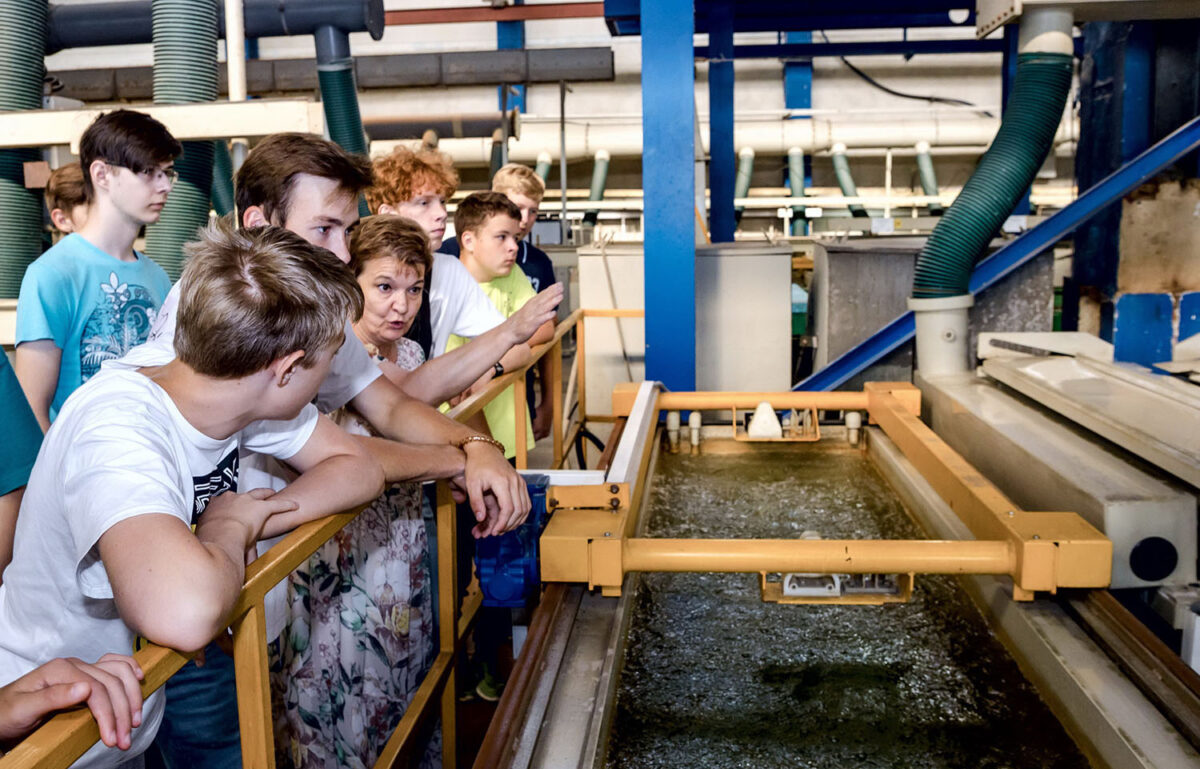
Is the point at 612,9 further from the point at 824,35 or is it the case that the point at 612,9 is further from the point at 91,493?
the point at 824,35

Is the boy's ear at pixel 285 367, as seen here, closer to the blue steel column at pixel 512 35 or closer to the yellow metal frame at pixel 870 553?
the yellow metal frame at pixel 870 553

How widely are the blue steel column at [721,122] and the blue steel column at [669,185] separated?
2.22 metres

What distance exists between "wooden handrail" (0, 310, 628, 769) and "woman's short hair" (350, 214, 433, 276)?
1.30 ft

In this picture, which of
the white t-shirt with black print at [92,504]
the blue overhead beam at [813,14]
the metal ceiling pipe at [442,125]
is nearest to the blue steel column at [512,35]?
the metal ceiling pipe at [442,125]

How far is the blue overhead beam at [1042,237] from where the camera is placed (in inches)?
141

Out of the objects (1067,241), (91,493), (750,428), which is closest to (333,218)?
(91,493)

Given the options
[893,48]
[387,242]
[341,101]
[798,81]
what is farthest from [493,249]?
[798,81]

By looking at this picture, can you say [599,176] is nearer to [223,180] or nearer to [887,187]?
[887,187]

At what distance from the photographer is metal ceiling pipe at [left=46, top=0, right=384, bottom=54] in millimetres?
3580

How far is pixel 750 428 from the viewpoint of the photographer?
3.52 m

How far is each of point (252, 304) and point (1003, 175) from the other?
307cm

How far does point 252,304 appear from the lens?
109 centimetres

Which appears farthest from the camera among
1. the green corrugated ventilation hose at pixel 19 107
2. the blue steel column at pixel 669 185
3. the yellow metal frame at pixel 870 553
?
the blue steel column at pixel 669 185

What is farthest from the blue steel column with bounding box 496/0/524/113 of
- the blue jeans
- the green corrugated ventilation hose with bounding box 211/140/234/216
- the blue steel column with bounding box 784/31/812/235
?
the blue jeans
